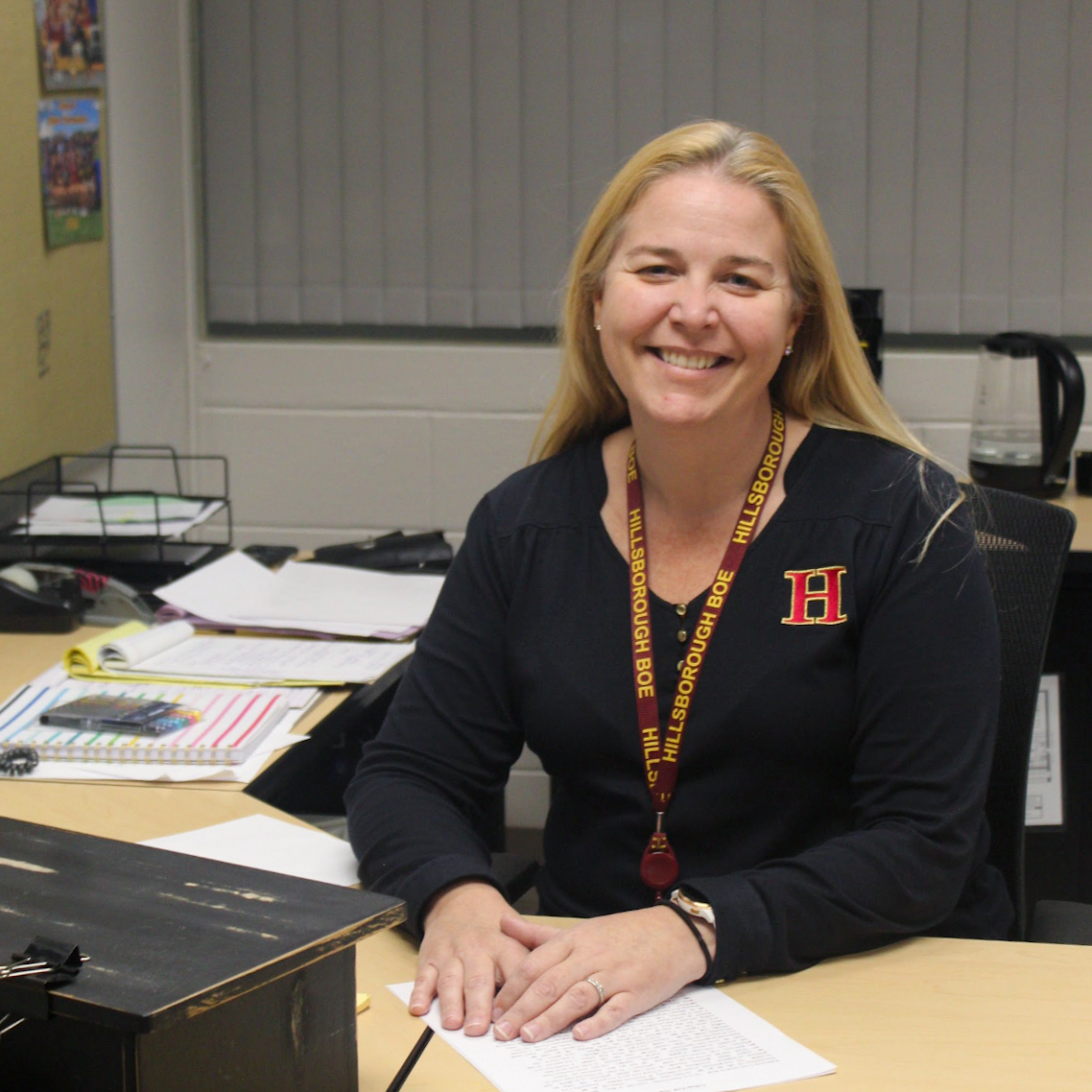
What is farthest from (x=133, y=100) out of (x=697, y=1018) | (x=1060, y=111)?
(x=697, y=1018)

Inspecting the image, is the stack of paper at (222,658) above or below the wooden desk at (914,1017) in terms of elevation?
above

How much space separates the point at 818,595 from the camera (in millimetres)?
1424

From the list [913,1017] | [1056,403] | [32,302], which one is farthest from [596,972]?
[1056,403]

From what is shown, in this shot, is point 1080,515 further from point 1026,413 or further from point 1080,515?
point 1026,413

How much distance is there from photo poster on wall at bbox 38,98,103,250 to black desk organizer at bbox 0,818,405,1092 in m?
1.90

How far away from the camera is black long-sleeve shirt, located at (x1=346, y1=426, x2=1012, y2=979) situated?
1312 millimetres

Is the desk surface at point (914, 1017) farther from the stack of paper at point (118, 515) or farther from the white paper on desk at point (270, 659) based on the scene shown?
the stack of paper at point (118, 515)

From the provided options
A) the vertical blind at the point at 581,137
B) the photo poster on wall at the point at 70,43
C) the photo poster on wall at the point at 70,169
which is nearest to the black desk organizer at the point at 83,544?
the photo poster on wall at the point at 70,169

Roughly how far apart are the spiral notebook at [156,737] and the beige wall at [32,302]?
32.1 inches

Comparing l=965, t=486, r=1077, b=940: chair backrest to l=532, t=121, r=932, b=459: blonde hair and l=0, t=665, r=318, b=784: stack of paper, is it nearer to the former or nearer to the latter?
l=532, t=121, r=932, b=459: blonde hair

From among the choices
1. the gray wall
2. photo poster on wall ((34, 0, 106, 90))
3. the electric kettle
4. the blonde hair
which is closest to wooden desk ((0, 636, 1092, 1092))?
the blonde hair

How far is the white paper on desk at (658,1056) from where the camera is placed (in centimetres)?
98

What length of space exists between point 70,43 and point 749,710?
6.49 feet

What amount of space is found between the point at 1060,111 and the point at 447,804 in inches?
93.7
